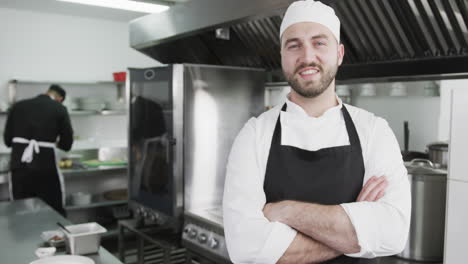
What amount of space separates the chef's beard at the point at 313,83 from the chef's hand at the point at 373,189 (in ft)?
1.18

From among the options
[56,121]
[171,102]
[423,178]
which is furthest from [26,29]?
[423,178]

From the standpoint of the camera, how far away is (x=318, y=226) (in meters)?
1.39

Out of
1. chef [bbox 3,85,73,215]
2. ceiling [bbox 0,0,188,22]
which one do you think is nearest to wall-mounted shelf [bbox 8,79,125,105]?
chef [bbox 3,85,73,215]

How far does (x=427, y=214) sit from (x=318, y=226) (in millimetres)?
957

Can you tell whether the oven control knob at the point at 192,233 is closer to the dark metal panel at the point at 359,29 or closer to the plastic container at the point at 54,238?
the plastic container at the point at 54,238

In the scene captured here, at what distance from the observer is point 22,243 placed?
2.40m

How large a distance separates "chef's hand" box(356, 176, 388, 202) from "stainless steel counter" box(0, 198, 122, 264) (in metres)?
1.24

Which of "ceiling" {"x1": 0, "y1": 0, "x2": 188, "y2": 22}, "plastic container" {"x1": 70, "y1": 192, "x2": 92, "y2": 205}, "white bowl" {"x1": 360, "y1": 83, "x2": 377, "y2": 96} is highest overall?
"ceiling" {"x1": 0, "y1": 0, "x2": 188, "y2": 22}

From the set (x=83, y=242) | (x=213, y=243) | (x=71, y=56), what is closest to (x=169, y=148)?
(x=213, y=243)

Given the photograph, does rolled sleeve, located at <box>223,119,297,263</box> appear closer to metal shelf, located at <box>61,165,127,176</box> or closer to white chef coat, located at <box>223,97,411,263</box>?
white chef coat, located at <box>223,97,411,263</box>

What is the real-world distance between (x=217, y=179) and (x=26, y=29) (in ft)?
13.2

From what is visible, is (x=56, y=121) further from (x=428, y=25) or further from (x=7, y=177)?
(x=428, y=25)

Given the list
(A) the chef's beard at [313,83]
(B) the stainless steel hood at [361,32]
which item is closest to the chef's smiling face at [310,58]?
(A) the chef's beard at [313,83]

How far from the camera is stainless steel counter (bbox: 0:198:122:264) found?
216cm
